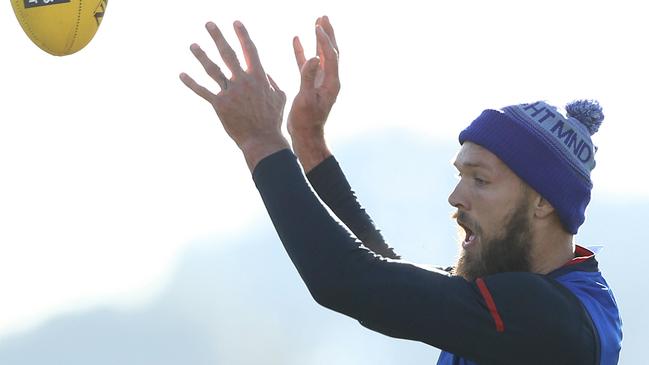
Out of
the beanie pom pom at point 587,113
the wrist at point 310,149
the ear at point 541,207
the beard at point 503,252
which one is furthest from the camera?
the wrist at point 310,149

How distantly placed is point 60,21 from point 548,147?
11257 millimetres

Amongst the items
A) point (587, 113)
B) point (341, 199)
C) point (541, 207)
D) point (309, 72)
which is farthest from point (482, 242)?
point (341, 199)

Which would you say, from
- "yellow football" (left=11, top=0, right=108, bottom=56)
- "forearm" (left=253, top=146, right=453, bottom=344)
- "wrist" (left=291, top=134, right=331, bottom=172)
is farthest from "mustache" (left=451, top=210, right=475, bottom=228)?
"yellow football" (left=11, top=0, right=108, bottom=56)

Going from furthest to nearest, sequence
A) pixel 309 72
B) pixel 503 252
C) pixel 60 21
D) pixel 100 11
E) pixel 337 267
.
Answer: pixel 100 11, pixel 60 21, pixel 309 72, pixel 503 252, pixel 337 267

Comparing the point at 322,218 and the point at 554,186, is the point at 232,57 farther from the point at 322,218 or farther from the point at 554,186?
the point at 554,186

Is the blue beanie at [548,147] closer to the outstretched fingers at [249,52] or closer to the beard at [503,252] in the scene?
the beard at [503,252]

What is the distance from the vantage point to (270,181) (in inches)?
267

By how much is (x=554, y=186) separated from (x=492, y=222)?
0.39m

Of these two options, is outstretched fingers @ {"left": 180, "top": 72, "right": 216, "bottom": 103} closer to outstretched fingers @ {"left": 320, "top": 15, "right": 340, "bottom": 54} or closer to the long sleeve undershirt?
the long sleeve undershirt

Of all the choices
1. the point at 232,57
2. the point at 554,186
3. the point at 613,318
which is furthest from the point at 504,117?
the point at 232,57

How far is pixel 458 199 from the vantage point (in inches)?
297

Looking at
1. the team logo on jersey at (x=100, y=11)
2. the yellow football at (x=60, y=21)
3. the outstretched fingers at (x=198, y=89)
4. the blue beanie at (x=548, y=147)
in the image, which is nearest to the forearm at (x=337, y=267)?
the outstretched fingers at (x=198, y=89)

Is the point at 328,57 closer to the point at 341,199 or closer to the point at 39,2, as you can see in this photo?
the point at 341,199

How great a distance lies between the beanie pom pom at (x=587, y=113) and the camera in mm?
7926
